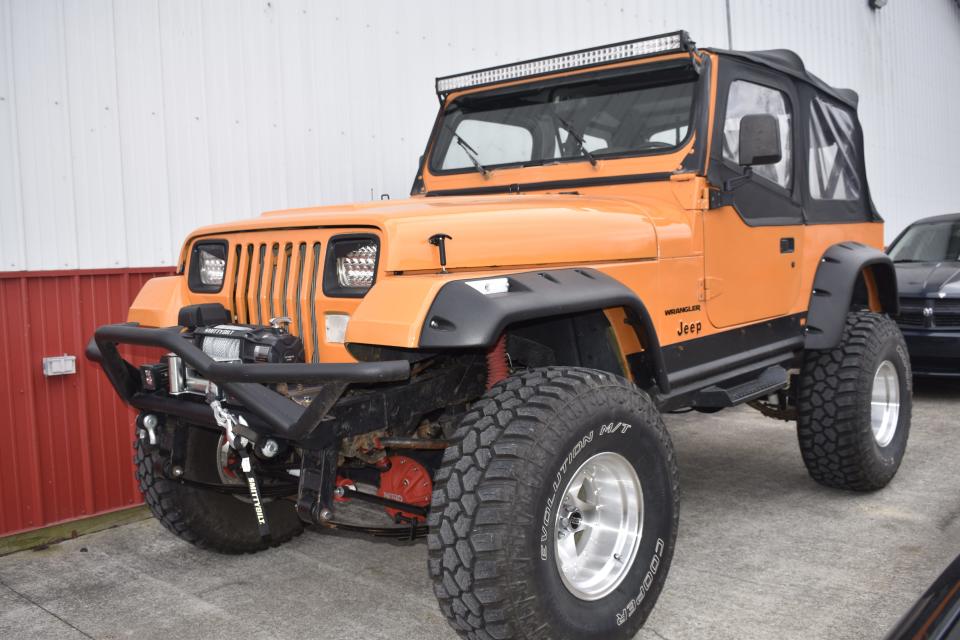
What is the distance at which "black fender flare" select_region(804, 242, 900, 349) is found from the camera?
4520 mm

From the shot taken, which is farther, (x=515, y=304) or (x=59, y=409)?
(x=59, y=409)

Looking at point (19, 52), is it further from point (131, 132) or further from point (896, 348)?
point (896, 348)

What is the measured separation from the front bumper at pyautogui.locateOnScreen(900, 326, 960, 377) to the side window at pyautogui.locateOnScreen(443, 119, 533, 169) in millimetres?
4496

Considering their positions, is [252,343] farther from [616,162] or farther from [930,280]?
[930,280]

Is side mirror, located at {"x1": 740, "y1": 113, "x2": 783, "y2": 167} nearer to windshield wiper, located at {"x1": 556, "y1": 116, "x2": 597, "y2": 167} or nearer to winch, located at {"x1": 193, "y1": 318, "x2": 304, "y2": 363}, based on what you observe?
windshield wiper, located at {"x1": 556, "y1": 116, "x2": 597, "y2": 167}

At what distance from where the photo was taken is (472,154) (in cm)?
443

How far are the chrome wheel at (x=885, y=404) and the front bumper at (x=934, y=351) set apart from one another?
2.39 metres

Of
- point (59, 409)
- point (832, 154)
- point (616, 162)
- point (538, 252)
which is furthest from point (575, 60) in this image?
point (59, 409)

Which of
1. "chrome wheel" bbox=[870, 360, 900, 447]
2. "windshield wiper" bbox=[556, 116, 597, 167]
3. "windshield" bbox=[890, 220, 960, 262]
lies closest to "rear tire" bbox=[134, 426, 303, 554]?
"windshield wiper" bbox=[556, 116, 597, 167]

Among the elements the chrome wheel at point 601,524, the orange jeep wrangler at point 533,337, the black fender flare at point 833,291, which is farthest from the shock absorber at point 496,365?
the black fender flare at point 833,291

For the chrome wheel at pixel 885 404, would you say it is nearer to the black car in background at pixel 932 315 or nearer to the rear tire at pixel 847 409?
the rear tire at pixel 847 409

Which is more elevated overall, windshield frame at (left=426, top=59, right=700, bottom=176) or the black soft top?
the black soft top

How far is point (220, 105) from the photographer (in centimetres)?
511

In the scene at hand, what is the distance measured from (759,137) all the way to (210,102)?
310 centimetres
